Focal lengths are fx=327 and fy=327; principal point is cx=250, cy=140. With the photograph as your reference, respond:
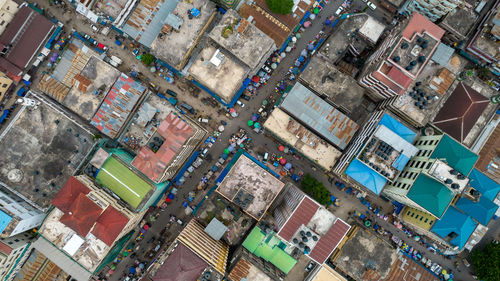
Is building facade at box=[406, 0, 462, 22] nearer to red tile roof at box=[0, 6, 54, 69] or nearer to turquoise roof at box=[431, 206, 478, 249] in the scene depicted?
turquoise roof at box=[431, 206, 478, 249]

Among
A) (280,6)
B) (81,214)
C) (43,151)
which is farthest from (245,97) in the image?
(43,151)

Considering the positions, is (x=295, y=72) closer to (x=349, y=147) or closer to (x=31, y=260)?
(x=349, y=147)

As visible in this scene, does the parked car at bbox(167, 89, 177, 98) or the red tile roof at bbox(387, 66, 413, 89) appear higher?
the red tile roof at bbox(387, 66, 413, 89)

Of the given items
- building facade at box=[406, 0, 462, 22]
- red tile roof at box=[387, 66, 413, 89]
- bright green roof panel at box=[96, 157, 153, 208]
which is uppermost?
building facade at box=[406, 0, 462, 22]

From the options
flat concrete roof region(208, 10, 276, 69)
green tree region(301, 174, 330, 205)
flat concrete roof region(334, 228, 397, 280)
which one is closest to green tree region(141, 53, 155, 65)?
flat concrete roof region(208, 10, 276, 69)

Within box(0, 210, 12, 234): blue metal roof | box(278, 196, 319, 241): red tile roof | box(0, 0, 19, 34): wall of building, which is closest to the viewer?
box(278, 196, 319, 241): red tile roof

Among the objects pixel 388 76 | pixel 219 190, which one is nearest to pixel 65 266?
pixel 219 190
